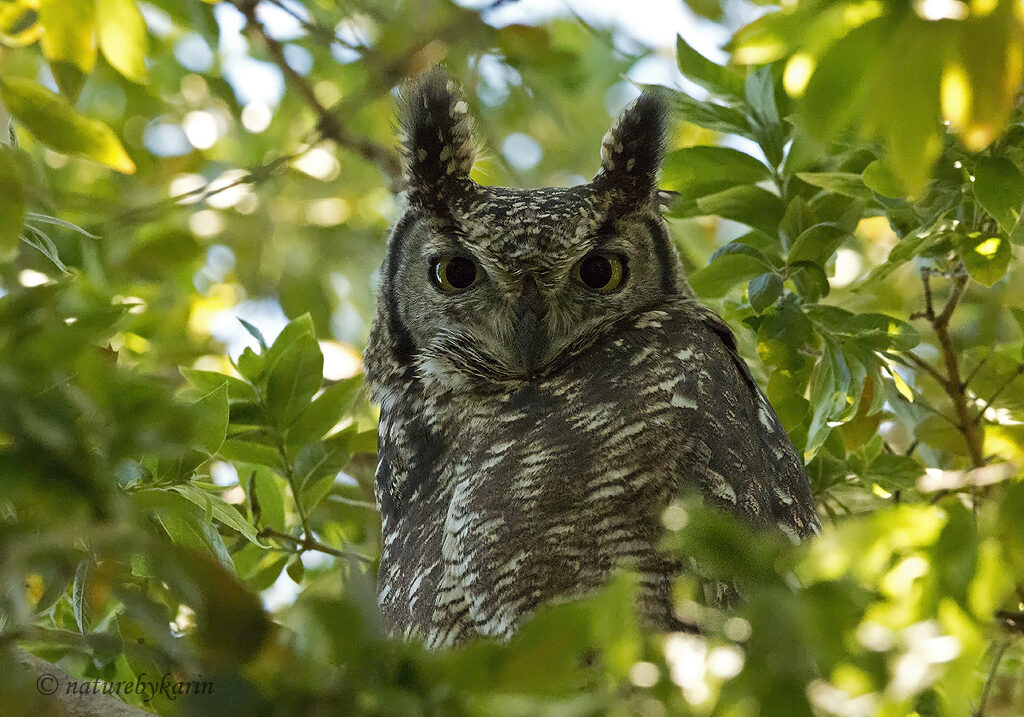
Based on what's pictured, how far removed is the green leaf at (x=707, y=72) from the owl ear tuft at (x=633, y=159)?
0.10 metres

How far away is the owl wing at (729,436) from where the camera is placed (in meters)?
2.04

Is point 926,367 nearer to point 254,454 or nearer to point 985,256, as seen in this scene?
point 985,256

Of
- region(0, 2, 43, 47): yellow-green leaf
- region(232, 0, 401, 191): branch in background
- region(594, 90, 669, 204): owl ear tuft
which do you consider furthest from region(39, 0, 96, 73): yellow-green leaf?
region(232, 0, 401, 191): branch in background

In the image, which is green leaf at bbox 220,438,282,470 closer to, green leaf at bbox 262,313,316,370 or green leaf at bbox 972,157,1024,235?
green leaf at bbox 262,313,316,370

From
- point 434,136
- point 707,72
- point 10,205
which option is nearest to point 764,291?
point 707,72

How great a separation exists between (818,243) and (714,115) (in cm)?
43

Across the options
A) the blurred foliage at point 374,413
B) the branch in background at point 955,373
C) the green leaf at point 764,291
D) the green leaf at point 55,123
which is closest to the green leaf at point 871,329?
the blurred foliage at point 374,413

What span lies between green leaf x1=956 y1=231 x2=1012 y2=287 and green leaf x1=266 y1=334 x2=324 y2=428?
1426mm

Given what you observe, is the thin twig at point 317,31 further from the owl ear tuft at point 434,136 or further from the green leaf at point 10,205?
the green leaf at point 10,205

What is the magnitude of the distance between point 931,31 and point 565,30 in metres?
4.67

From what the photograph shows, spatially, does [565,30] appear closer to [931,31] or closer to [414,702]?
[931,31]

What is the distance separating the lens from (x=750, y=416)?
2234 millimetres

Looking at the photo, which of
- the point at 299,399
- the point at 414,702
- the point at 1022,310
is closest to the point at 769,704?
the point at 414,702

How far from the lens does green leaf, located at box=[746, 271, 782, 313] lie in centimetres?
219
